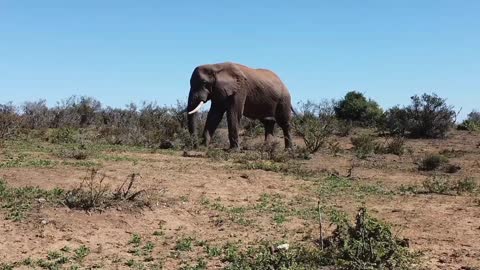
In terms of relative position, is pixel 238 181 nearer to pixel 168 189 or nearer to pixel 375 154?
pixel 168 189

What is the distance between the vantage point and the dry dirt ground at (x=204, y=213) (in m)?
6.03

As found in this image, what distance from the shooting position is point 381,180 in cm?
1106

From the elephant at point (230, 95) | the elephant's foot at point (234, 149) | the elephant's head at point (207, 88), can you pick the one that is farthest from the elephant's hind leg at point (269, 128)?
the elephant's foot at point (234, 149)

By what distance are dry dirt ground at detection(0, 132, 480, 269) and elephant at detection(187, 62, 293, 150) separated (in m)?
3.06

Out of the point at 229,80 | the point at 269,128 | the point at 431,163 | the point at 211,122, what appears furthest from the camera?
the point at 269,128

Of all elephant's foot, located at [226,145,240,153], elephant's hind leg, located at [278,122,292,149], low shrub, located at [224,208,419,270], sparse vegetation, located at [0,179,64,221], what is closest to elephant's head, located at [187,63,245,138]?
elephant's foot, located at [226,145,240,153]

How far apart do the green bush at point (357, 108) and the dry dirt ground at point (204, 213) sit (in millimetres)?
17693

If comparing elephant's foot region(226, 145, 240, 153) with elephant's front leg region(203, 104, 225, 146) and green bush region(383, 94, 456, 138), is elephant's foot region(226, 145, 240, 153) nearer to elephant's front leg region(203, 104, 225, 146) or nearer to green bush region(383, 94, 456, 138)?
elephant's front leg region(203, 104, 225, 146)

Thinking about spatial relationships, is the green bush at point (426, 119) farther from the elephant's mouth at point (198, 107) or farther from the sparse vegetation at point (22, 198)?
the sparse vegetation at point (22, 198)

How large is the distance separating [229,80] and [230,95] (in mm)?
410

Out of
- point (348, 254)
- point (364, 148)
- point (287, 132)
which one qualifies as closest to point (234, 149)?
point (287, 132)

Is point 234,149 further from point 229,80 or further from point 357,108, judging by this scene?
point 357,108

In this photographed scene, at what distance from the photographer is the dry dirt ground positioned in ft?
19.8

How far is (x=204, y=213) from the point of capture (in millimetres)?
7609
